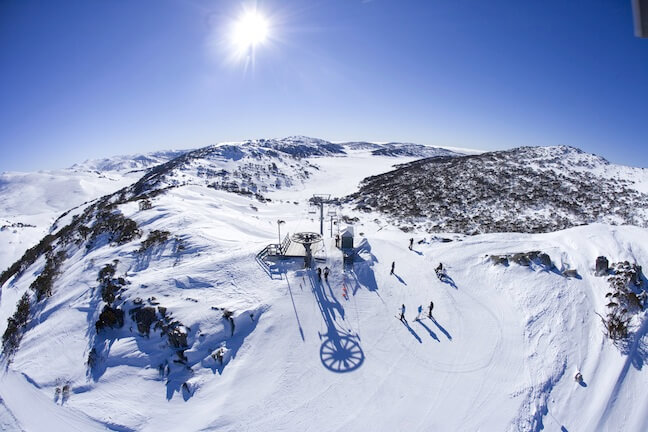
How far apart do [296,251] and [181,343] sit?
9125 mm

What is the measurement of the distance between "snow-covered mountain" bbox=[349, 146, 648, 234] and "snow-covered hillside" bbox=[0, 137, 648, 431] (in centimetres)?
1594

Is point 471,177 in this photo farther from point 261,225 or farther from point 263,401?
point 263,401

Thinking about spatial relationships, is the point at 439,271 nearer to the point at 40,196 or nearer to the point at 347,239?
the point at 347,239

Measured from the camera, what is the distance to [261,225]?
29.7 meters

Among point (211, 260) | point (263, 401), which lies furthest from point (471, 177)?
point (263, 401)

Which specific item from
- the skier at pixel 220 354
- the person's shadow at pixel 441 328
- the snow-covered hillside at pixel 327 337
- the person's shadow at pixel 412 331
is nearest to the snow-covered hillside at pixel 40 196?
the snow-covered hillside at pixel 327 337

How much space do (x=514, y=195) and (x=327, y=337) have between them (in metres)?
45.4

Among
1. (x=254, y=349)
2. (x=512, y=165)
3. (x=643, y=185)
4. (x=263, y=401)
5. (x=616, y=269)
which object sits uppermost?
(x=512, y=165)

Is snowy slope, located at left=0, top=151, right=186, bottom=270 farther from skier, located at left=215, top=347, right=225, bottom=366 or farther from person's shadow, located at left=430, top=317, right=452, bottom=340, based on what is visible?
person's shadow, located at left=430, top=317, right=452, bottom=340

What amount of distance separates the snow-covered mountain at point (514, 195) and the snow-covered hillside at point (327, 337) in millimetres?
15939

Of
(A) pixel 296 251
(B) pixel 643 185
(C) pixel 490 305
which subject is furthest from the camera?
(B) pixel 643 185

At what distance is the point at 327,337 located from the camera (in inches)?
575

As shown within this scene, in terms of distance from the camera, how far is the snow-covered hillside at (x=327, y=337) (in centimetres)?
1149

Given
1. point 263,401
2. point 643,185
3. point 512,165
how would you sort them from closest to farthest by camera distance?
point 263,401 < point 643,185 < point 512,165
